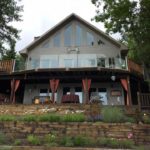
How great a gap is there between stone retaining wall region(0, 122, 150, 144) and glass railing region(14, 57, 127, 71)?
944 centimetres

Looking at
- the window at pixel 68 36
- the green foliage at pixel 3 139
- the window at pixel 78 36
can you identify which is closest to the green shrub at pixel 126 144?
the green foliage at pixel 3 139

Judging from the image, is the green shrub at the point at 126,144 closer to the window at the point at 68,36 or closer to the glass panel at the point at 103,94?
the glass panel at the point at 103,94

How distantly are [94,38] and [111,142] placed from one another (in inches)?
575

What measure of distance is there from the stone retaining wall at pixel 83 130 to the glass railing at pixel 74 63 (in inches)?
372

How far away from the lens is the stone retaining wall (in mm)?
11477

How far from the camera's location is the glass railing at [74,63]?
2100 centimetres

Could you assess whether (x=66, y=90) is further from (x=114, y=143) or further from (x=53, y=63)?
(x=114, y=143)

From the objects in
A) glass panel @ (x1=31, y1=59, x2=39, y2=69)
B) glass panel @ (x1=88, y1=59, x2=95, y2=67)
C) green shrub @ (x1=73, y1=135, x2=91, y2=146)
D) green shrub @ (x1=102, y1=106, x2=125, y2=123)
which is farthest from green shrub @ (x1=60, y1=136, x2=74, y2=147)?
glass panel @ (x1=31, y1=59, x2=39, y2=69)

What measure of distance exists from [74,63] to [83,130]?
10.1 metres

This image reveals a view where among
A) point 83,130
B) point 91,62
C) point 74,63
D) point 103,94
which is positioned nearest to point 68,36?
point 74,63

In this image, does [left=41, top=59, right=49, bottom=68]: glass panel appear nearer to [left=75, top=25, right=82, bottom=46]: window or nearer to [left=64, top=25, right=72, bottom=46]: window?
[left=64, top=25, right=72, bottom=46]: window

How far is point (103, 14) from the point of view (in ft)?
60.7

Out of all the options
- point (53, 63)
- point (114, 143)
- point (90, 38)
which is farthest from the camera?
point (90, 38)

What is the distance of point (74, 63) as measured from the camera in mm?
21359
